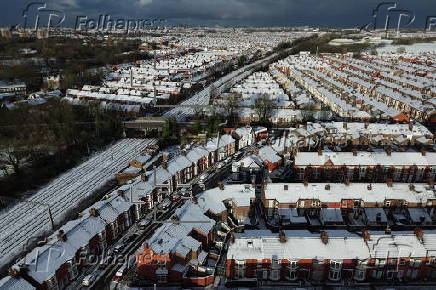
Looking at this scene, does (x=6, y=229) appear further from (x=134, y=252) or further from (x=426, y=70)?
(x=426, y=70)

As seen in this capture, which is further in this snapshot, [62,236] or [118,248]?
[118,248]

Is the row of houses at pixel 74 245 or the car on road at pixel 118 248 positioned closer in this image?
the row of houses at pixel 74 245

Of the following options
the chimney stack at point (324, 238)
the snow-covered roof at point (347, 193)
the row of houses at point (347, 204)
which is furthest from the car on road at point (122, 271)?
the chimney stack at point (324, 238)

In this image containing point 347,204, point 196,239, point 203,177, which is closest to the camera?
point 196,239

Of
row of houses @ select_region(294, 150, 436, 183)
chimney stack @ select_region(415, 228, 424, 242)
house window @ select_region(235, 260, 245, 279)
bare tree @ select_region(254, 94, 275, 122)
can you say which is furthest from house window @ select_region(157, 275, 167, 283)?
bare tree @ select_region(254, 94, 275, 122)

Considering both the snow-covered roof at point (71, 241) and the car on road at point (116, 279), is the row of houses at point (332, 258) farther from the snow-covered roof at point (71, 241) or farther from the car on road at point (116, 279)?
the snow-covered roof at point (71, 241)

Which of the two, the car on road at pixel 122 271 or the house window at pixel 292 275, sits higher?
the house window at pixel 292 275

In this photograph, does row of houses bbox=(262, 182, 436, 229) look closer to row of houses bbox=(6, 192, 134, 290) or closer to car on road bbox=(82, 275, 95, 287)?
row of houses bbox=(6, 192, 134, 290)

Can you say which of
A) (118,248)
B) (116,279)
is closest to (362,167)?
(118,248)

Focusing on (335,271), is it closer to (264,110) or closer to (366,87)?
(264,110)
